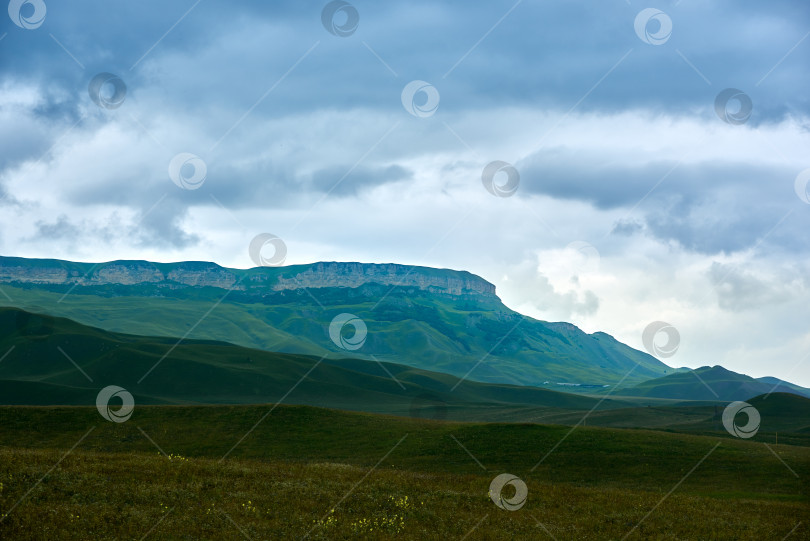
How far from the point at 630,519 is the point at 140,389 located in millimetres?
176538

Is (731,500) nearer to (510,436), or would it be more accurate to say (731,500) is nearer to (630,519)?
(630,519)

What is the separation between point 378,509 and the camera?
31.1 m

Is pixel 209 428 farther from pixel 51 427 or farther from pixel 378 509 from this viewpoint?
pixel 378 509

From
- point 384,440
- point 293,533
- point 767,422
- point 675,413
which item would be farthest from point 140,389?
point 293,533

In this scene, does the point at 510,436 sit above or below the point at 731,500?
above

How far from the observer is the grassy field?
26.9 meters

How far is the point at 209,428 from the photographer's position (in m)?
80.1

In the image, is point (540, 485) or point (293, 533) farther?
point (540, 485)

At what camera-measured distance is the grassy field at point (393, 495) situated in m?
26.9

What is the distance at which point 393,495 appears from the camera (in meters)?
33.4

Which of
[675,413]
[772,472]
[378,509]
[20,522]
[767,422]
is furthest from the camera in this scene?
[675,413]

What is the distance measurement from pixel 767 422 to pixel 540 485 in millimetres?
140836

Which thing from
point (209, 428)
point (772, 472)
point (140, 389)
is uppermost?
point (140, 389)

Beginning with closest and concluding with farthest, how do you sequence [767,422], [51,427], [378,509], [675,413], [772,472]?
1. [378,509]
2. [772,472]
3. [51,427]
4. [767,422]
5. [675,413]
